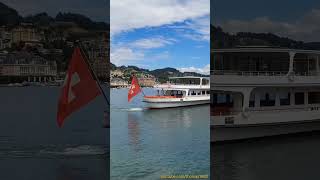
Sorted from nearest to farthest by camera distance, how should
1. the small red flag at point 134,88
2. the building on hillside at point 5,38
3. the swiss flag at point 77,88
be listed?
the swiss flag at point 77,88 < the building on hillside at point 5,38 < the small red flag at point 134,88

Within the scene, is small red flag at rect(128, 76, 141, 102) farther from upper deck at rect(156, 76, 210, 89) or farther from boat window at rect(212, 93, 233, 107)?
boat window at rect(212, 93, 233, 107)

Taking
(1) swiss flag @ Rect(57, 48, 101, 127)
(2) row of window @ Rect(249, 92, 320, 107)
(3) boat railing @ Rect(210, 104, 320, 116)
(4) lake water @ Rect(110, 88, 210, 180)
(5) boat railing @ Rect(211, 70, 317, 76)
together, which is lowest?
(4) lake water @ Rect(110, 88, 210, 180)

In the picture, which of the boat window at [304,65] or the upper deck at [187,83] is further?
the upper deck at [187,83]

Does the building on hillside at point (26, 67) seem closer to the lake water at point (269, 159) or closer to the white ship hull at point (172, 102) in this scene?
the lake water at point (269, 159)

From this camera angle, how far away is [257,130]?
358 inches

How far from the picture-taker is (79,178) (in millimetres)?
6410

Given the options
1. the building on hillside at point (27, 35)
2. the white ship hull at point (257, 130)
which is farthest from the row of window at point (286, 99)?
the building on hillside at point (27, 35)

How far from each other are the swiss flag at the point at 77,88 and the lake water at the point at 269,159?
6.92 ft

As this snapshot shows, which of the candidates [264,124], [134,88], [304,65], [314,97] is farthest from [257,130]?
[134,88]

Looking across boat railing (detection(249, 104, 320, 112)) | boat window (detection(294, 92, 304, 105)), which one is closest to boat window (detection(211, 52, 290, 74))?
boat railing (detection(249, 104, 320, 112))

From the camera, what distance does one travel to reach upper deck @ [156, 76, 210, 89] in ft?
62.2

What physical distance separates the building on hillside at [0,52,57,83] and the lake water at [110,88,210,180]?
8.09ft

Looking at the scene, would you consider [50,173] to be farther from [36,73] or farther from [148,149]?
[36,73]

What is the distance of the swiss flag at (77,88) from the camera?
629 cm
